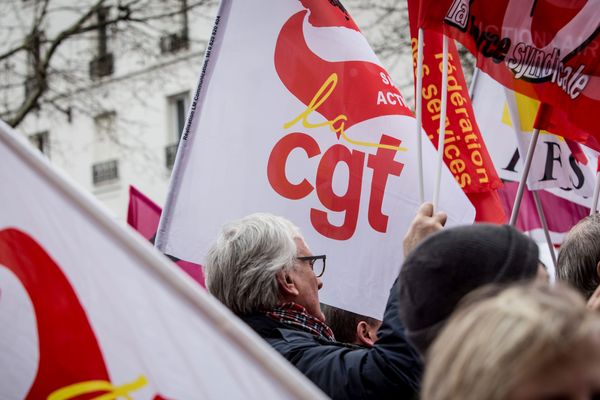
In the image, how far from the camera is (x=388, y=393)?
2.41 metres

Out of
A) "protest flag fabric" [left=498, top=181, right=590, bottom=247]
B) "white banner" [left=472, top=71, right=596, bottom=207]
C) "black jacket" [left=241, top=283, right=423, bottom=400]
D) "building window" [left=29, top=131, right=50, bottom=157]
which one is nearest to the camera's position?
"black jacket" [left=241, top=283, right=423, bottom=400]

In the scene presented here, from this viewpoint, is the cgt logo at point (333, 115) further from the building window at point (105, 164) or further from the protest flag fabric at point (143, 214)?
the building window at point (105, 164)

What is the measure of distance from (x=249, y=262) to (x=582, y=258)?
36.1 inches

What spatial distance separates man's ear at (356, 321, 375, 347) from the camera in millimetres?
3602

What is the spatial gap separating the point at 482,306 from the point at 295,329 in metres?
1.53

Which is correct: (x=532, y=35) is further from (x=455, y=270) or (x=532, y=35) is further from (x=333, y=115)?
(x=455, y=270)

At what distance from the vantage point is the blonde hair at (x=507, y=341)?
1.30 meters

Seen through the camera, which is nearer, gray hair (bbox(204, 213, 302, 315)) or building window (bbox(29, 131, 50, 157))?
gray hair (bbox(204, 213, 302, 315))

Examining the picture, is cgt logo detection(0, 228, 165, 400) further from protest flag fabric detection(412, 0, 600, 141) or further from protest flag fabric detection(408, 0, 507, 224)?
protest flag fabric detection(408, 0, 507, 224)

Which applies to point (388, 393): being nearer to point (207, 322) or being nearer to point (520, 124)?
point (207, 322)

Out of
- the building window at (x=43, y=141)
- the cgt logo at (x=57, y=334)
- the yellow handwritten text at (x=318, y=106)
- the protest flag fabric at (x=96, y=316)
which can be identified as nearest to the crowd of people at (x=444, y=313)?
the protest flag fabric at (x=96, y=316)

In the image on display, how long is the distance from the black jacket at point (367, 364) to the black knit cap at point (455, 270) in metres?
0.47

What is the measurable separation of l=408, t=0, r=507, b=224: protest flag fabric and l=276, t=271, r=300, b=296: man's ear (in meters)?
1.21

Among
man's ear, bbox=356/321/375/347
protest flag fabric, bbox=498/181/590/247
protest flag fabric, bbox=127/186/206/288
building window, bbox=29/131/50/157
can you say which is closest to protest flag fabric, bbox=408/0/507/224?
man's ear, bbox=356/321/375/347
